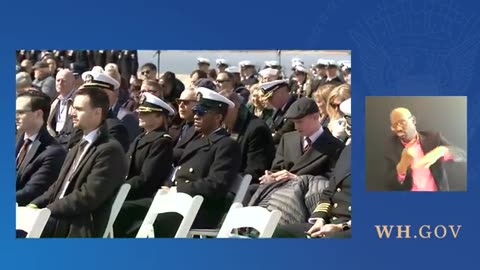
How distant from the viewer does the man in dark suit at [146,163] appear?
682cm

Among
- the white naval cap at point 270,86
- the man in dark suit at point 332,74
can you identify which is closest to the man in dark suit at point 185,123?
the white naval cap at point 270,86

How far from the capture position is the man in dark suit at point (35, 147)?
6844 millimetres

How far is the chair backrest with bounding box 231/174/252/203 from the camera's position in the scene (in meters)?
6.80

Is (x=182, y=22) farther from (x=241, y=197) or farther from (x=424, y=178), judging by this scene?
(x=424, y=178)

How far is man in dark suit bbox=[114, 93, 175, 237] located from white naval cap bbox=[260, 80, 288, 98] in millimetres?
562

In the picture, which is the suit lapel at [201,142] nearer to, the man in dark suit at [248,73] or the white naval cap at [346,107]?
the man in dark suit at [248,73]

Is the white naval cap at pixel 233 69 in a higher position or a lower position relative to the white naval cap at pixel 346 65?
lower

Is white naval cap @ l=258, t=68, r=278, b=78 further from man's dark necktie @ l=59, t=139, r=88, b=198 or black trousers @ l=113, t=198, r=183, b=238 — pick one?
man's dark necktie @ l=59, t=139, r=88, b=198

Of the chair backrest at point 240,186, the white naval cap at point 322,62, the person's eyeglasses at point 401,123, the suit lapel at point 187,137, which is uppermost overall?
the white naval cap at point 322,62

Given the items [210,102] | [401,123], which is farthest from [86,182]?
[401,123]

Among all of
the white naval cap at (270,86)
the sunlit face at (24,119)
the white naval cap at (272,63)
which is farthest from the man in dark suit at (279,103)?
the sunlit face at (24,119)

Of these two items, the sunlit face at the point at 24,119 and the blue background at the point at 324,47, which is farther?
the sunlit face at the point at 24,119

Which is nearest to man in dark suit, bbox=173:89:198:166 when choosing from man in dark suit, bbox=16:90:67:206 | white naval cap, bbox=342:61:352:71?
man in dark suit, bbox=16:90:67:206

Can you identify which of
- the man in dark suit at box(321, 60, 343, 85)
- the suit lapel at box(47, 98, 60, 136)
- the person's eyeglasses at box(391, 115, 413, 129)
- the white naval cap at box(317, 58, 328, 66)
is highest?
the white naval cap at box(317, 58, 328, 66)
